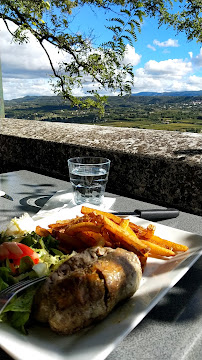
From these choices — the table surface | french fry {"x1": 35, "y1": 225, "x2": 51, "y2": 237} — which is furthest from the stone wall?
french fry {"x1": 35, "y1": 225, "x2": 51, "y2": 237}

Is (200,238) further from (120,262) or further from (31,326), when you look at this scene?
(31,326)

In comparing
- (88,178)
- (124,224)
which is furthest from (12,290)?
(88,178)

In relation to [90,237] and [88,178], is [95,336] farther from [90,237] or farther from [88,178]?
[88,178]

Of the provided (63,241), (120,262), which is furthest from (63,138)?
(120,262)

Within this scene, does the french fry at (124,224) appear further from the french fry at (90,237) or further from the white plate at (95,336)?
the white plate at (95,336)

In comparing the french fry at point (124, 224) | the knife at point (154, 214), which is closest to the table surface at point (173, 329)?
the french fry at point (124, 224)

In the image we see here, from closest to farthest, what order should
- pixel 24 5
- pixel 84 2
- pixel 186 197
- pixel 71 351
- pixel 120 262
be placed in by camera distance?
pixel 71 351, pixel 120 262, pixel 186 197, pixel 24 5, pixel 84 2
